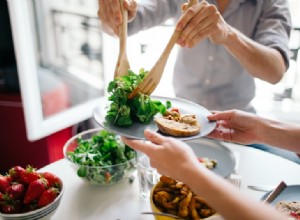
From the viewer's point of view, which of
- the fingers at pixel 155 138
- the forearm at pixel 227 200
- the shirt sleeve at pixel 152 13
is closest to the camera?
the forearm at pixel 227 200

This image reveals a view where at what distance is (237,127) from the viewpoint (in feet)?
3.43

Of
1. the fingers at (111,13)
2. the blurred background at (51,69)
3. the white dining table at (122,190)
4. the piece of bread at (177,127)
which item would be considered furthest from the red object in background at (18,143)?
the piece of bread at (177,127)

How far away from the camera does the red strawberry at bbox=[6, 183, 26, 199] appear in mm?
763

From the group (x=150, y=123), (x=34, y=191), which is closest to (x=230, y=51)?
(x=150, y=123)

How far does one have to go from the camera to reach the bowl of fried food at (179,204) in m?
0.71

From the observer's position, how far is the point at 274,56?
3.98 ft

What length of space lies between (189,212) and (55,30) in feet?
5.08

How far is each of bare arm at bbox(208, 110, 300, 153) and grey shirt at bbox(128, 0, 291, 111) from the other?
0.42 meters

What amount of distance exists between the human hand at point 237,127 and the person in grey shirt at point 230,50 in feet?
0.84

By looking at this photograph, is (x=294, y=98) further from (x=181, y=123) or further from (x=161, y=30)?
(x=181, y=123)

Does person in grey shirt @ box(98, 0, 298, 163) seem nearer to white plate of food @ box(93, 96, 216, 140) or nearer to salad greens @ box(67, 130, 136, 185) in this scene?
white plate of food @ box(93, 96, 216, 140)

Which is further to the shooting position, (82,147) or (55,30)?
(55,30)

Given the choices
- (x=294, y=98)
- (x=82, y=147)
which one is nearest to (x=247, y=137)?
(x=82, y=147)

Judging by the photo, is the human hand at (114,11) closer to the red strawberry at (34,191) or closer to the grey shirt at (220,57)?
the grey shirt at (220,57)
